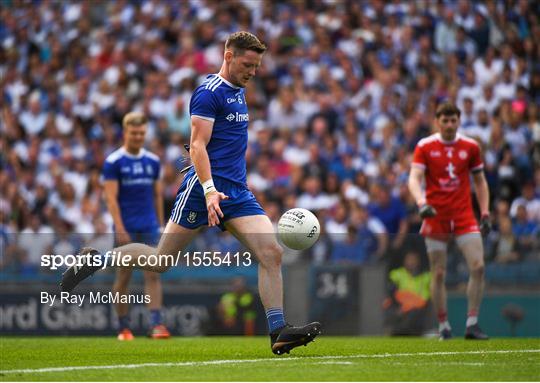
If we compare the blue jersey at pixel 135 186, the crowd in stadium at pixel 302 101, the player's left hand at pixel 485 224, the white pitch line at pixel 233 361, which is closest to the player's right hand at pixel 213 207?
the white pitch line at pixel 233 361

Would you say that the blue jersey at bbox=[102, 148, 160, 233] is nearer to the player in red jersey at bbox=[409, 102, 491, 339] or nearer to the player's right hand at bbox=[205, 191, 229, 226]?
the player in red jersey at bbox=[409, 102, 491, 339]

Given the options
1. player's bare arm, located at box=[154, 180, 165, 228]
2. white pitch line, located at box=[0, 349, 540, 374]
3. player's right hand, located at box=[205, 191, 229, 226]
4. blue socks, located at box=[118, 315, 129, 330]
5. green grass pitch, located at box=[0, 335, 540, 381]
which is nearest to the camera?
green grass pitch, located at box=[0, 335, 540, 381]

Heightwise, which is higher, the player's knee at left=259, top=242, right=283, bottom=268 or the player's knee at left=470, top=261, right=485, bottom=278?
the player's knee at left=259, top=242, right=283, bottom=268

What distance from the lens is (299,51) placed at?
21.9 m

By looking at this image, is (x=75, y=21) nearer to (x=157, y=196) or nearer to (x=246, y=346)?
(x=157, y=196)

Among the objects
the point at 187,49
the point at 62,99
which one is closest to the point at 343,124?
the point at 187,49

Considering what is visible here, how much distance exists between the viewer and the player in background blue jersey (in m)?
13.2

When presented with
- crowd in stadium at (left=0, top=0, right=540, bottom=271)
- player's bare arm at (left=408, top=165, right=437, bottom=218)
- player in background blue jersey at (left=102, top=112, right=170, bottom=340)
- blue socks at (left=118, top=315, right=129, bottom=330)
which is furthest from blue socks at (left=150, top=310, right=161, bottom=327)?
player's bare arm at (left=408, top=165, right=437, bottom=218)

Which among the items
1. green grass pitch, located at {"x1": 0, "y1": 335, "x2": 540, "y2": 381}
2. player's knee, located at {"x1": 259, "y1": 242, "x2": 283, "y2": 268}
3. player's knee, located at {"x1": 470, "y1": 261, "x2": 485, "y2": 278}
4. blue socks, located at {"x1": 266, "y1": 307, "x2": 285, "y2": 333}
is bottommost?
green grass pitch, located at {"x1": 0, "y1": 335, "x2": 540, "y2": 381}

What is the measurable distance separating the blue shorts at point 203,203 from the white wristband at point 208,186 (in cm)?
28

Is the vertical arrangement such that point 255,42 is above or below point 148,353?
above

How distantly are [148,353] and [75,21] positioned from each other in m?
16.6

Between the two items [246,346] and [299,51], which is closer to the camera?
[246,346]

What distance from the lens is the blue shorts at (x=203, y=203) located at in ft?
30.9
